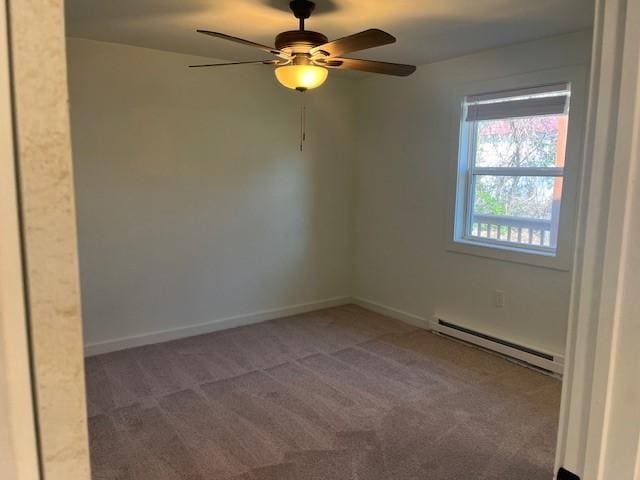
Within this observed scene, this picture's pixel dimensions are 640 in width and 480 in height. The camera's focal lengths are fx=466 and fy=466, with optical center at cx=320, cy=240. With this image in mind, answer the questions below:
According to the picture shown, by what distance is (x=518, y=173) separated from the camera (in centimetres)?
347

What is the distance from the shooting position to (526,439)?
2486 millimetres

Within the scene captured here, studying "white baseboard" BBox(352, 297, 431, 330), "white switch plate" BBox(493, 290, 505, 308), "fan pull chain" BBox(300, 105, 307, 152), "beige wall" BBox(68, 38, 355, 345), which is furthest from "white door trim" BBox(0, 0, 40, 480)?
"fan pull chain" BBox(300, 105, 307, 152)

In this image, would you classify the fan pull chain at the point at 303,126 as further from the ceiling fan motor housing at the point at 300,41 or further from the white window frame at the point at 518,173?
the ceiling fan motor housing at the point at 300,41

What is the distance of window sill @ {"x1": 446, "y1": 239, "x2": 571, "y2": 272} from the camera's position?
323 centimetres

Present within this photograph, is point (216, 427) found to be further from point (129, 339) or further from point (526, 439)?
point (526, 439)

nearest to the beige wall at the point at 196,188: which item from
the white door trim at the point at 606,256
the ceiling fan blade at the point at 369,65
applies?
the ceiling fan blade at the point at 369,65

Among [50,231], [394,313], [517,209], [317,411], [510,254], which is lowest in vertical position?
[317,411]

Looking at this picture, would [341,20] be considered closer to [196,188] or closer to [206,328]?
[196,188]

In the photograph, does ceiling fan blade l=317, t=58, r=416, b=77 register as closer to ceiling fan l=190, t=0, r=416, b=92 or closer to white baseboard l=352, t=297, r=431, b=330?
ceiling fan l=190, t=0, r=416, b=92

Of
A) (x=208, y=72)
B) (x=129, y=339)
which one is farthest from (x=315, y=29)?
(x=129, y=339)

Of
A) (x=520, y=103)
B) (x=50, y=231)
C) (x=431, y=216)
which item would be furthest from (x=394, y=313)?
(x=50, y=231)

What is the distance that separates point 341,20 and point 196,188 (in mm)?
1785

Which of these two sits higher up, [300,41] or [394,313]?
[300,41]

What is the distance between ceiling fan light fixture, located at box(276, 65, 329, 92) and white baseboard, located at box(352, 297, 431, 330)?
2.49 m
